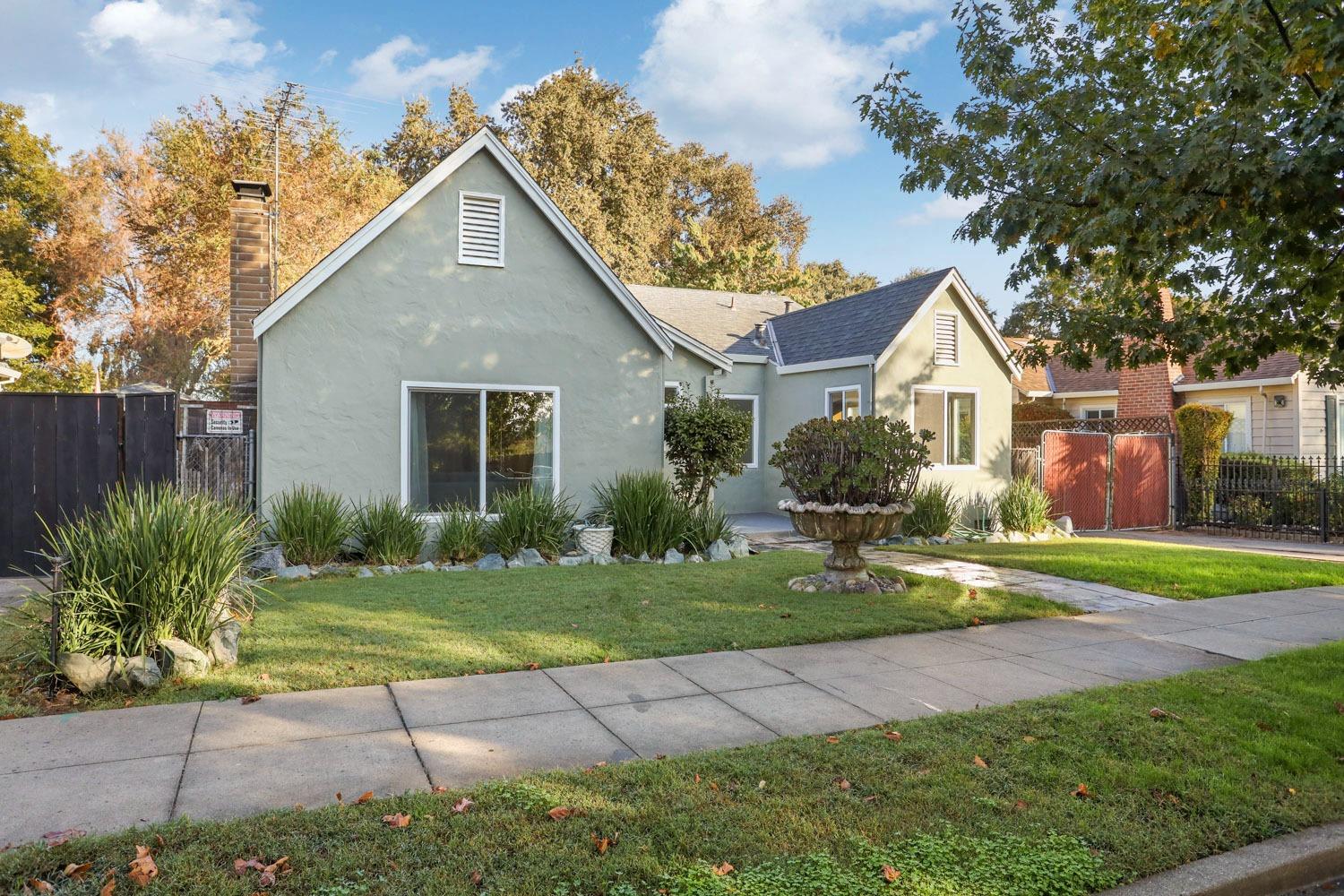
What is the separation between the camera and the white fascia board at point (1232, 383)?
19239 millimetres

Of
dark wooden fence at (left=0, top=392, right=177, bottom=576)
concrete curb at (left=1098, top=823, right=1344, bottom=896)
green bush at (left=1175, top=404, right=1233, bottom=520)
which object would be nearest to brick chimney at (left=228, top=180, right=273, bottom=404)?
dark wooden fence at (left=0, top=392, right=177, bottom=576)

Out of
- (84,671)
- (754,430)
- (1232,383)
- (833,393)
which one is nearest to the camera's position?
(84,671)

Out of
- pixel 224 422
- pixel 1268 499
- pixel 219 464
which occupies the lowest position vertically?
pixel 1268 499

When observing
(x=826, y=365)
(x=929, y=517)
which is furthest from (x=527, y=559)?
(x=826, y=365)

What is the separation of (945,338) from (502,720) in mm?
13198

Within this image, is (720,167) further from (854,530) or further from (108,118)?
(854,530)

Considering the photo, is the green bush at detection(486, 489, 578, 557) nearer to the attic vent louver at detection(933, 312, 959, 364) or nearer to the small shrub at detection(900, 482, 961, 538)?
the small shrub at detection(900, 482, 961, 538)

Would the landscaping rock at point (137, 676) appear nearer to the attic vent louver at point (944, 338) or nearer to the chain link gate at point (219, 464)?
the chain link gate at point (219, 464)

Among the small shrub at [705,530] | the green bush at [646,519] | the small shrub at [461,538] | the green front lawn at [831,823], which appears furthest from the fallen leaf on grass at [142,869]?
the small shrub at [705,530]

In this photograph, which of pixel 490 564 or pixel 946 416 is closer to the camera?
pixel 490 564

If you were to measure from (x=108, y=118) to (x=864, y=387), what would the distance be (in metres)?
26.1

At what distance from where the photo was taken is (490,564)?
1022 centimetres

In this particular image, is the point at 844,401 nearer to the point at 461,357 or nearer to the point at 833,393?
the point at 833,393

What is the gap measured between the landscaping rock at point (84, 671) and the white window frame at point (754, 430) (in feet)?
43.8
